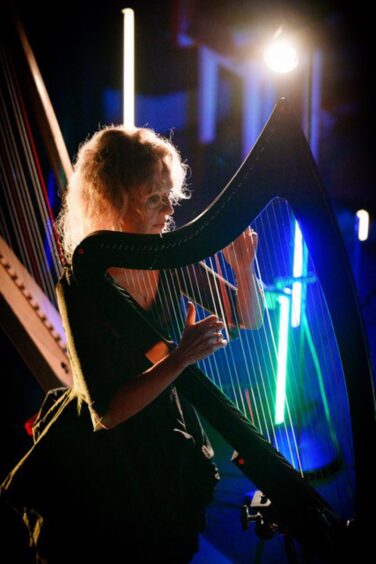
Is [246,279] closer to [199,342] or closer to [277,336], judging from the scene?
[199,342]

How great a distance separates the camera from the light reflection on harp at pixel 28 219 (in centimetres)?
195

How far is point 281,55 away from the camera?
2240 millimetres

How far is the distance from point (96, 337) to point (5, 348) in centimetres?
162

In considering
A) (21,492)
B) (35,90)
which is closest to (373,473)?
(21,492)

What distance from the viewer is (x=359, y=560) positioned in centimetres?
93

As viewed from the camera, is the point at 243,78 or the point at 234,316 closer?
the point at 234,316

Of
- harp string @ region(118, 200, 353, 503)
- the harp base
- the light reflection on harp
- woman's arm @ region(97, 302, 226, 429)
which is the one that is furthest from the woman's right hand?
the light reflection on harp

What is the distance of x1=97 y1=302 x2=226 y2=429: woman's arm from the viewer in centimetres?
98

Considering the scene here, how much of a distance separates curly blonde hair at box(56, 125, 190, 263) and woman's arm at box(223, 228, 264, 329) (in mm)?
302

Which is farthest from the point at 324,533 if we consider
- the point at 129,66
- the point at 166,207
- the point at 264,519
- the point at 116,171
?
the point at 129,66

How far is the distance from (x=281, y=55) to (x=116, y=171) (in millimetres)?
1495

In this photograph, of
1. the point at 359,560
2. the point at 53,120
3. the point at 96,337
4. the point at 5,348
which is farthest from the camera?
the point at 5,348

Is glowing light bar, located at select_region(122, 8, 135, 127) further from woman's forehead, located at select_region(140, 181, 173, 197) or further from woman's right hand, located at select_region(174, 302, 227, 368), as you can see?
woman's right hand, located at select_region(174, 302, 227, 368)

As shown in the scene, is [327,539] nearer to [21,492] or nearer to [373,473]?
[373,473]
